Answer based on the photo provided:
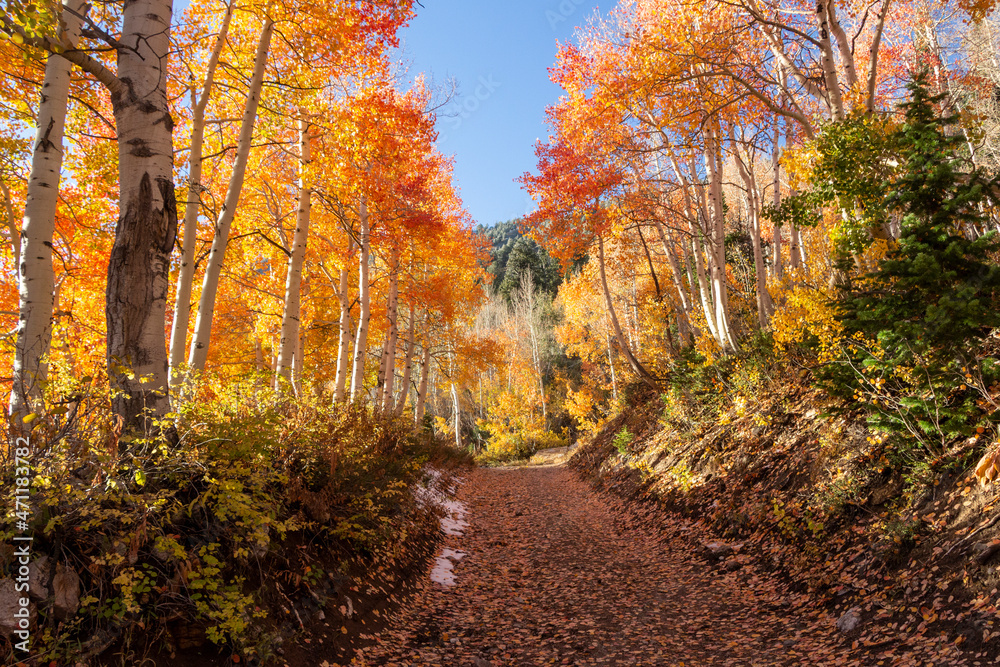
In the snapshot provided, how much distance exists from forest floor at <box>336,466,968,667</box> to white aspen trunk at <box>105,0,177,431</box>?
2.51 meters

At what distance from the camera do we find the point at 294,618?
3574 millimetres

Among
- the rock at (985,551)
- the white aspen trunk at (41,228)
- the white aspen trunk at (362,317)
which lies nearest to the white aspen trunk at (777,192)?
the rock at (985,551)

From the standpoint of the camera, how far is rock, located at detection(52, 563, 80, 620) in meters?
2.37

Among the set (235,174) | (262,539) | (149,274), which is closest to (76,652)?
(262,539)

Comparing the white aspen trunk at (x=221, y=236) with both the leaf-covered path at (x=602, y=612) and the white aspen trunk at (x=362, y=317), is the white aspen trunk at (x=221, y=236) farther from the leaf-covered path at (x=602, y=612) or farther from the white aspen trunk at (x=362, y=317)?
the leaf-covered path at (x=602, y=612)

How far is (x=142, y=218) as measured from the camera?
11.4 ft

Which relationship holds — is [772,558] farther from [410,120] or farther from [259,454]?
[410,120]

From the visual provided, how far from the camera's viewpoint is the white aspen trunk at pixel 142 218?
3355 millimetres

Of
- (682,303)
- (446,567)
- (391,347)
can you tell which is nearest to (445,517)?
(446,567)

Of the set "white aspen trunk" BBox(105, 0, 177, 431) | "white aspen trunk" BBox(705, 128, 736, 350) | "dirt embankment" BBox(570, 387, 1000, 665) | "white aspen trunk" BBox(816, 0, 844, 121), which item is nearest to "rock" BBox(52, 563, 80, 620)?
"white aspen trunk" BBox(105, 0, 177, 431)

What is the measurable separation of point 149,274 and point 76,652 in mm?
2358

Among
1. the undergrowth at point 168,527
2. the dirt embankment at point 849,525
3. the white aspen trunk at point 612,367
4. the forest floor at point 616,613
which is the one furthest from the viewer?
the white aspen trunk at point 612,367

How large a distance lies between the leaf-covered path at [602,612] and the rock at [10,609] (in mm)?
2171

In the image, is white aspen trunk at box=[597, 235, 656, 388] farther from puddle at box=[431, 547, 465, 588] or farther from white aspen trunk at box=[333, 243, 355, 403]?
puddle at box=[431, 547, 465, 588]
